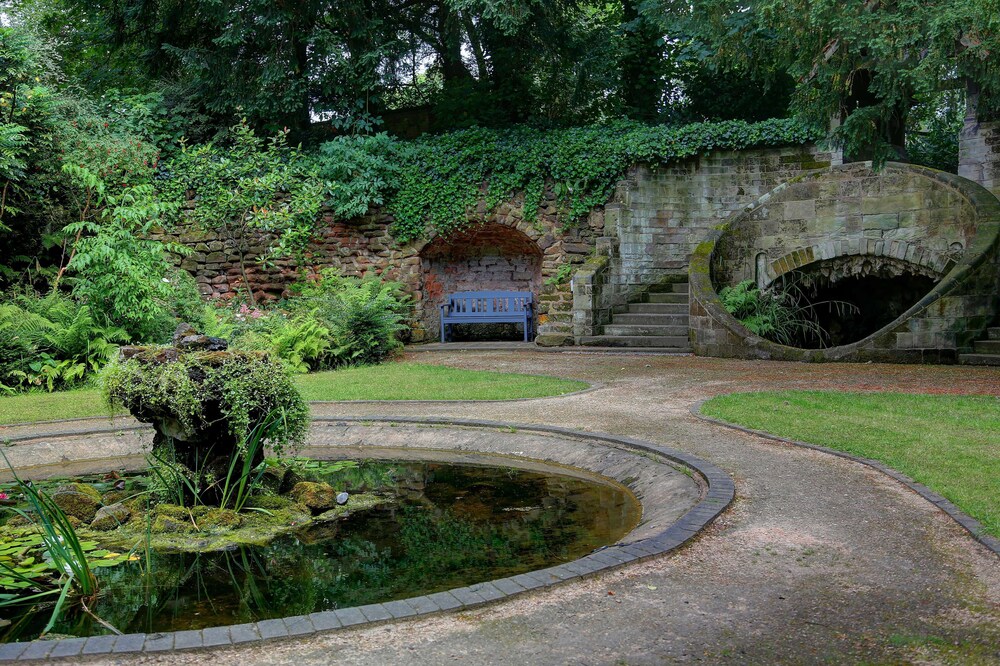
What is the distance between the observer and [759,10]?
33.5 feet

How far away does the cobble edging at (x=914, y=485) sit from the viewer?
423cm

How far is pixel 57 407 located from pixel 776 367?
911 centimetres

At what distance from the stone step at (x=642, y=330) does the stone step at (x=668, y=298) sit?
3.26 ft

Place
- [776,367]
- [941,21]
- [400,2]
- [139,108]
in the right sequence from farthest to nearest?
[400,2] → [139,108] → [776,367] → [941,21]

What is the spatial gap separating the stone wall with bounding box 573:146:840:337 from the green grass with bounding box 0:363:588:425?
5399 mm

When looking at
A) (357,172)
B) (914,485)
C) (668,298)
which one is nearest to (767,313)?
(668,298)

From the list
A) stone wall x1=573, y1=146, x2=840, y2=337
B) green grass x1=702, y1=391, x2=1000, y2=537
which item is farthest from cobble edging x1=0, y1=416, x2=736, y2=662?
stone wall x1=573, y1=146, x2=840, y2=337

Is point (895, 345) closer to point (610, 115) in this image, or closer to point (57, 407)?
point (610, 115)

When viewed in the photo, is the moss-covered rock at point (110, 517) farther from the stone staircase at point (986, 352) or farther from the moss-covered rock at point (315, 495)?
the stone staircase at point (986, 352)

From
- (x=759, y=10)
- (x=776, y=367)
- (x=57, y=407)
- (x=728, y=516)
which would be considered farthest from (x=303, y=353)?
(x=728, y=516)

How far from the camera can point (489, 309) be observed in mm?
17719

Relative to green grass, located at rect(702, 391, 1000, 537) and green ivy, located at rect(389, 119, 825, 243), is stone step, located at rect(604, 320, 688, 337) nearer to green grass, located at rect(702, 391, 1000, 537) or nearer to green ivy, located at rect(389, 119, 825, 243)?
green ivy, located at rect(389, 119, 825, 243)

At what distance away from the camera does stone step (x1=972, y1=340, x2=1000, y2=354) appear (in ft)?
36.9

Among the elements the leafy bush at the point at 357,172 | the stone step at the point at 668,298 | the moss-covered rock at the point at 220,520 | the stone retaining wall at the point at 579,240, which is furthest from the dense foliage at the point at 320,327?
the moss-covered rock at the point at 220,520
